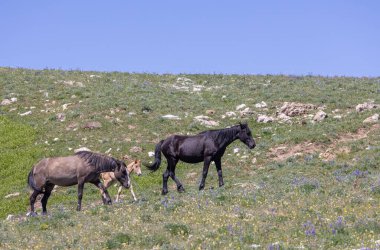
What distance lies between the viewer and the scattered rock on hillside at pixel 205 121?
3222 cm

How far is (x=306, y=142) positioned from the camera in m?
28.1

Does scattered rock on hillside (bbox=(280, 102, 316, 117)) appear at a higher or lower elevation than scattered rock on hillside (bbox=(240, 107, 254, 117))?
higher

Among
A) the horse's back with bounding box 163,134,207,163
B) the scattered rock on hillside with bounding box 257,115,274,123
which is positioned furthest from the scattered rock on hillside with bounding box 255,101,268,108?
the horse's back with bounding box 163,134,207,163

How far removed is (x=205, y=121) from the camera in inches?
1286

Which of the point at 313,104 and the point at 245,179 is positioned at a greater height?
the point at 313,104

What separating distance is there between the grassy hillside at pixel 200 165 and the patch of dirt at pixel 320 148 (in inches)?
2.4

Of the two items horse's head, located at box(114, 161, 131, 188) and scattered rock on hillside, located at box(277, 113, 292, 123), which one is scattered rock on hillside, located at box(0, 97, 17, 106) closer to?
scattered rock on hillside, located at box(277, 113, 292, 123)

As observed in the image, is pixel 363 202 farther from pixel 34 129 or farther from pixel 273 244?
pixel 34 129

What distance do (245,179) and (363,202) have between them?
912cm

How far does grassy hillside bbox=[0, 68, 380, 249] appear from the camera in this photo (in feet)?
44.6

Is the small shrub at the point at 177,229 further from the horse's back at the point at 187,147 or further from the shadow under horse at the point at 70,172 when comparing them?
the horse's back at the point at 187,147

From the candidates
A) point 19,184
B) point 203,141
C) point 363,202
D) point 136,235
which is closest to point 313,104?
point 203,141

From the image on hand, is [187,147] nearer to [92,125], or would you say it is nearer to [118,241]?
[118,241]

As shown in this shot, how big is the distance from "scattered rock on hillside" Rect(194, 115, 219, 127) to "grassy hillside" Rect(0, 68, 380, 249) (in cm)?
41
